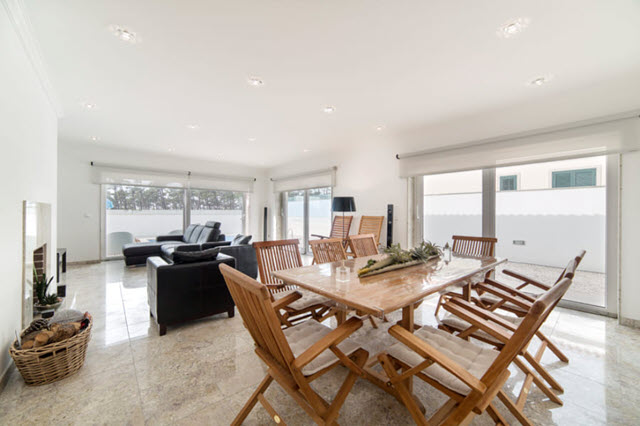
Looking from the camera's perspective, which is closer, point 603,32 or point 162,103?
point 603,32

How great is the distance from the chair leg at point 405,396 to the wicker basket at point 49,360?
2.11 metres

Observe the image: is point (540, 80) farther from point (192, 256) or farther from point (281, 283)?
point (192, 256)

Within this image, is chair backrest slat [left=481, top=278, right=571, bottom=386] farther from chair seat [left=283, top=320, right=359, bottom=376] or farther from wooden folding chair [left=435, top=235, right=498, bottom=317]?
wooden folding chair [left=435, top=235, right=498, bottom=317]

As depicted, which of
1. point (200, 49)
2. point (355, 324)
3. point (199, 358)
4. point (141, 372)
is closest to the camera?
point (355, 324)

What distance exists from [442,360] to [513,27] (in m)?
2.34

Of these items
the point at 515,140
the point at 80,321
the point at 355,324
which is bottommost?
the point at 80,321

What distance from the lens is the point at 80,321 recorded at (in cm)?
202

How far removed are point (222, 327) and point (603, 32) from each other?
4080 millimetres

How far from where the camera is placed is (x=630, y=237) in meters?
2.58

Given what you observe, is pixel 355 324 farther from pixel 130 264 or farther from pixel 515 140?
pixel 130 264

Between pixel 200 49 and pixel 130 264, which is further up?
pixel 200 49

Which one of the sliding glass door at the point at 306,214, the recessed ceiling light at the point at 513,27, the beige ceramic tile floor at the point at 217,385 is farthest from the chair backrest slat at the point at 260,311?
the sliding glass door at the point at 306,214

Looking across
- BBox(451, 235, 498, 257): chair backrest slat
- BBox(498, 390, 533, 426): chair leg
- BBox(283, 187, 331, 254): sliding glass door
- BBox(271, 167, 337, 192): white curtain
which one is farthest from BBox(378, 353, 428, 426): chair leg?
BBox(283, 187, 331, 254): sliding glass door

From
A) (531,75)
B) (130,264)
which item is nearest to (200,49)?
(531,75)
